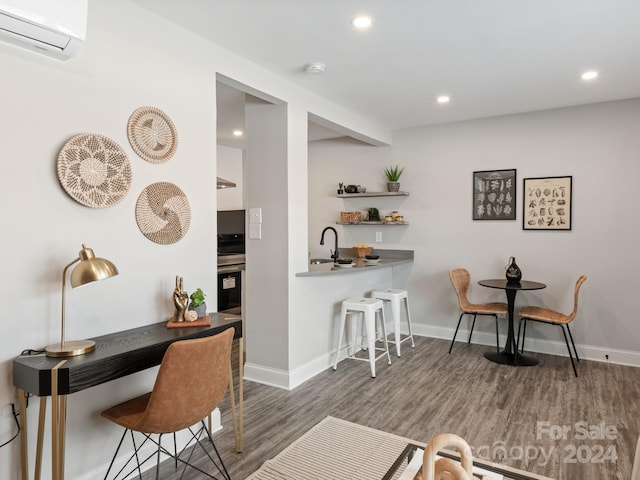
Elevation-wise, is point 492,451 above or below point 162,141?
below

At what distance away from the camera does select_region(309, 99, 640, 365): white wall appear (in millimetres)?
4098

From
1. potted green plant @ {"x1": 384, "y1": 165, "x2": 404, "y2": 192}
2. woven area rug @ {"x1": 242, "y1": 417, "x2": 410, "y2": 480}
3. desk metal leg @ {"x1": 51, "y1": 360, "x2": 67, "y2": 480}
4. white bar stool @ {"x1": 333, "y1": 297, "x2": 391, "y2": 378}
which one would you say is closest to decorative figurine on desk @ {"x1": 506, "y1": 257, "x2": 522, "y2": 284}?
white bar stool @ {"x1": 333, "y1": 297, "x2": 391, "y2": 378}

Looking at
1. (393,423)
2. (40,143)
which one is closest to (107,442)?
(40,143)

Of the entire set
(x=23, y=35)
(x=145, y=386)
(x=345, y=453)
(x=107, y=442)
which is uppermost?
(x=23, y=35)

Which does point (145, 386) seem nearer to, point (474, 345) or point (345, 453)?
point (345, 453)

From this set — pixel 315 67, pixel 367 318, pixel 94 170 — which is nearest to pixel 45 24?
pixel 94 170

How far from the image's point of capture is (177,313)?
234cm

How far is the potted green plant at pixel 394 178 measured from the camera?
5.13 m

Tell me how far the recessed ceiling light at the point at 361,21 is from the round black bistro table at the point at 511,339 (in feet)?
9.19

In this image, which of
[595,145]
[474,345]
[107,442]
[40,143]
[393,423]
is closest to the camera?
[40,143]

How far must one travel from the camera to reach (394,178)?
5152 millimetres

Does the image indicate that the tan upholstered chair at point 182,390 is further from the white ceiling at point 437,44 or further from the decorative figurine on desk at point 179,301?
the white ceiling at point 437,44

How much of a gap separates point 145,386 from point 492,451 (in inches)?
82.8

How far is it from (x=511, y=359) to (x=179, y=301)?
11.2 feet
